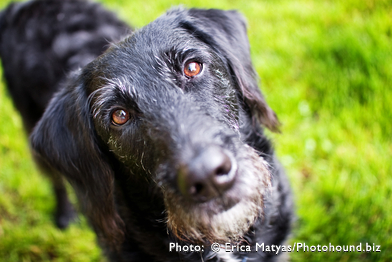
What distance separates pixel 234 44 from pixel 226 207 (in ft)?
3.68

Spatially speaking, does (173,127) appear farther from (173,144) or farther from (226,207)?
(226,207)

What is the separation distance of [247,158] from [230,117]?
338mm

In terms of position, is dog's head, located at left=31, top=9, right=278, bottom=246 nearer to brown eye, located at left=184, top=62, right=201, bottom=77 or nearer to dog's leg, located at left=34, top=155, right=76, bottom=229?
brown eye, located at left=184, top=62, right=201, bottom=77

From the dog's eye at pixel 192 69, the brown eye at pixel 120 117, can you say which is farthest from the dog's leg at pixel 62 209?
the dog's eye at pixel 192 69

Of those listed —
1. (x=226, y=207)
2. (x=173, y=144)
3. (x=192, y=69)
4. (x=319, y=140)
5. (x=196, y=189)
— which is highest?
(x=192, y=69)

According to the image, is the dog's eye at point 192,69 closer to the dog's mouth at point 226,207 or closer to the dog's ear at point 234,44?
the dog's ear at point 234,44

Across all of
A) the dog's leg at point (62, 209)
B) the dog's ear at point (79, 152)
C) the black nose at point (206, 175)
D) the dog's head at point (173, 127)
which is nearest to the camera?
the black nose at point (206, 175)

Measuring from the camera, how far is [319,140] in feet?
10.4

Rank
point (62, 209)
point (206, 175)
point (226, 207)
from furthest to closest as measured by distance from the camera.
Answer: point (62, 209) < point (226, 207) < point (206, 175)

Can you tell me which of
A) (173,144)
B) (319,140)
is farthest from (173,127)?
(319,140)

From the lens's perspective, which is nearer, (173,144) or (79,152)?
(173,144)

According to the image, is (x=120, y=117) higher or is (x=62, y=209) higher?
(x=120, y=117)

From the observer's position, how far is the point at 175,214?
156 cm

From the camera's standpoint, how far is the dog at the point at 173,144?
4.74 ft
